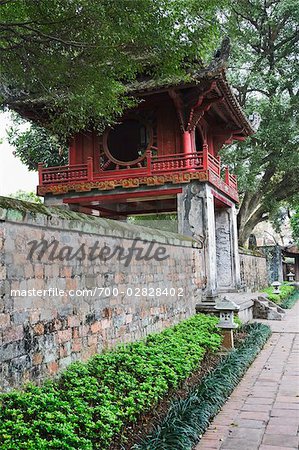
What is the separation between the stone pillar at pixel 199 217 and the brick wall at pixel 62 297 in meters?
4.26

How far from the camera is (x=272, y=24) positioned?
61.4ft

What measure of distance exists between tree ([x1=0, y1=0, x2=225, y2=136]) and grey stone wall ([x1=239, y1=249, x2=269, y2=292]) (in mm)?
10758

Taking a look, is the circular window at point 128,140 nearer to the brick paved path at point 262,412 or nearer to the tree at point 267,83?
the tree at point 267,83

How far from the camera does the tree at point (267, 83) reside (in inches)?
711

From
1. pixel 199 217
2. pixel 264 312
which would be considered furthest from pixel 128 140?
pixel 264 312

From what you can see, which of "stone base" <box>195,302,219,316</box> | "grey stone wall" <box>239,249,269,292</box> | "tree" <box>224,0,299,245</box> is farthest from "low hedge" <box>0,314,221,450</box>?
"tree" <box>224,0,299,245</box>

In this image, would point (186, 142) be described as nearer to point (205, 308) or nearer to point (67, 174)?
point (67, 174)

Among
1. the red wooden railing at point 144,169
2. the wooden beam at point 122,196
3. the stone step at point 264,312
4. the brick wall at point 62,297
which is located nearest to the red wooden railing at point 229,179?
the red wooden railing at point 144,169

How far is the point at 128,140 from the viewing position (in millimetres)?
15281

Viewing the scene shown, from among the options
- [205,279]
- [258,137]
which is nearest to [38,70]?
[205,279]

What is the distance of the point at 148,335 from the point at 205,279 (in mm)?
4194

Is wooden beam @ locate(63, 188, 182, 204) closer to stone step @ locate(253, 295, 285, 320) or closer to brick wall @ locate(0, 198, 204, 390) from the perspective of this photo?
stone step @ locate(253, 295, 285, 320)

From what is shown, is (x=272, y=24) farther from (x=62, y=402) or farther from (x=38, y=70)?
(x=62, y=402)

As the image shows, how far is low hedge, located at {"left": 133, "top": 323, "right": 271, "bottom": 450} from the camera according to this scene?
3.59 metres
